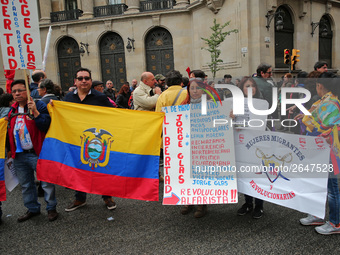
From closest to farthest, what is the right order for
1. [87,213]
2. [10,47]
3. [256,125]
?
[256,125], [10,47], [87,213]

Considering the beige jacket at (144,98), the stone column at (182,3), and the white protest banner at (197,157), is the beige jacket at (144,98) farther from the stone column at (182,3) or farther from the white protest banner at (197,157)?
the stone column at (182,3)

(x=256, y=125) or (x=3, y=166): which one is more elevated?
(x=256, y=125)

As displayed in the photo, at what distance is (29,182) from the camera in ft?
13.7

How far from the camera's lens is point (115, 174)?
3.83 meters

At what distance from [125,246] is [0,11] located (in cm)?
349

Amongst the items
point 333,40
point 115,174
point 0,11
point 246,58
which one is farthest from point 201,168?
point 333,40

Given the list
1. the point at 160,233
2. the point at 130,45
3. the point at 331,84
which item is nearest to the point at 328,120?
the point at 331,84

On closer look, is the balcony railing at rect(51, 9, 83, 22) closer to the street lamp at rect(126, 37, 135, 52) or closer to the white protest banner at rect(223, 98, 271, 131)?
the street lamp at rect(126, 37, 135, 52)

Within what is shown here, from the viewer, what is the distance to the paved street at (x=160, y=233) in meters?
3.17

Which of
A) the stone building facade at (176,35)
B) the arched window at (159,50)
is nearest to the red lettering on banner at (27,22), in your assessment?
the stone building facade at (176,35)

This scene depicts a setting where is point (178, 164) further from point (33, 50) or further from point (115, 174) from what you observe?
point (33, 50)

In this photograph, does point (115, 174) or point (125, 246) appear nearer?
point (125, 246)

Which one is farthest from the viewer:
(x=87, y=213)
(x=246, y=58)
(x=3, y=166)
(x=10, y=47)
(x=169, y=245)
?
(x=246, y=58)

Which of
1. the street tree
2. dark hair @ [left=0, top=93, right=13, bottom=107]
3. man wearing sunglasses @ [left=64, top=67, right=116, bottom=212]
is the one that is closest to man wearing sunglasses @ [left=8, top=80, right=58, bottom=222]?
man wearing sunglasses @ [left=64, top=67, right=116, bottom=212]
